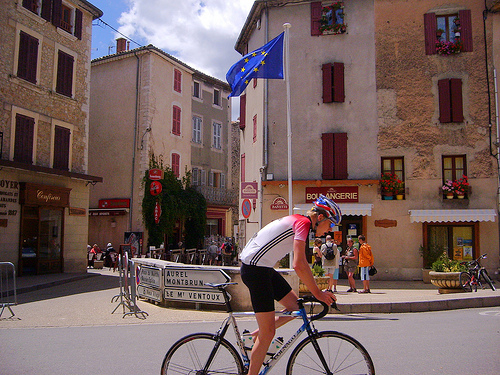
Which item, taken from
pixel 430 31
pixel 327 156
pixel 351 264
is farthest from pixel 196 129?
pixel 351 264

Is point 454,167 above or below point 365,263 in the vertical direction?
above

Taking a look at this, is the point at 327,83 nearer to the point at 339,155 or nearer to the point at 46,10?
the point at 339,155

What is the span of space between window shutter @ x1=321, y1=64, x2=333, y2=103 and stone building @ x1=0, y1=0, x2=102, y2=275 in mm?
11038

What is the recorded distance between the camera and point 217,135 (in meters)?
38.5

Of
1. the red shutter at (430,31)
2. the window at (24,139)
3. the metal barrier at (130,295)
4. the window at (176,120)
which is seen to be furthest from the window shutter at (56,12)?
the red shutter at (430,31)

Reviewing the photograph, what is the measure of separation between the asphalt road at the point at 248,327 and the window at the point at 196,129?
2712 centimetres

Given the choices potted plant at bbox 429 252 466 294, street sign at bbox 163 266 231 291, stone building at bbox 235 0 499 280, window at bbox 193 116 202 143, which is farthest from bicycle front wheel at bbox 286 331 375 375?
A: window at bbox 193 116 202 143

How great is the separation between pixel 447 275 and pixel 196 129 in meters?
25.3

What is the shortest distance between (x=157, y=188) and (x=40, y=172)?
9.97 m

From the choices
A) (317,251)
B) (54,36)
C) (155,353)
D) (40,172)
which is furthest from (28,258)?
(155,353)

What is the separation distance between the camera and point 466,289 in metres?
13.8

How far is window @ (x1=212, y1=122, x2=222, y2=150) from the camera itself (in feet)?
125

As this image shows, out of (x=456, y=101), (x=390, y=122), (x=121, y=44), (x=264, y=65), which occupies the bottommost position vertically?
A: (x=390, y=122)

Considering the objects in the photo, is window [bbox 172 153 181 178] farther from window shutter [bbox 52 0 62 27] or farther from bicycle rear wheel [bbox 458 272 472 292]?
bicycle rear wheel [bbox 458 272 472 292]
